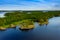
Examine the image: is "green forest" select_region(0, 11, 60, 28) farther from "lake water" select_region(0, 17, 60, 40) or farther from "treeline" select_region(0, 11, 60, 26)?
"lake water" select_region(0, 17, 60, 40)

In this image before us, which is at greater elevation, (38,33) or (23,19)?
(23,19)

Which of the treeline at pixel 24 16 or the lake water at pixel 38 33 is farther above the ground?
the treeline at pixel 24 16

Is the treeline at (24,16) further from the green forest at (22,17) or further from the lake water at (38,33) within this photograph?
the lake water at (38,33)

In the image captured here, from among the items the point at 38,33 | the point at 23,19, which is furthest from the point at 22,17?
the point at 38,33

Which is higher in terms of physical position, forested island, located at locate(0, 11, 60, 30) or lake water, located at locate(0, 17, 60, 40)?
forested island, located at locate(0, 11, 60, 30)

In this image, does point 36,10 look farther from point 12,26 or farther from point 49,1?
point 12,26

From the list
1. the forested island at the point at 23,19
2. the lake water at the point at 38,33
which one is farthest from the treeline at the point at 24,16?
the lake water at the point at 38,33

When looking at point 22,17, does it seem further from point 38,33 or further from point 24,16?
point 38,33

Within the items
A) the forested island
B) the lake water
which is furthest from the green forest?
the lake water
